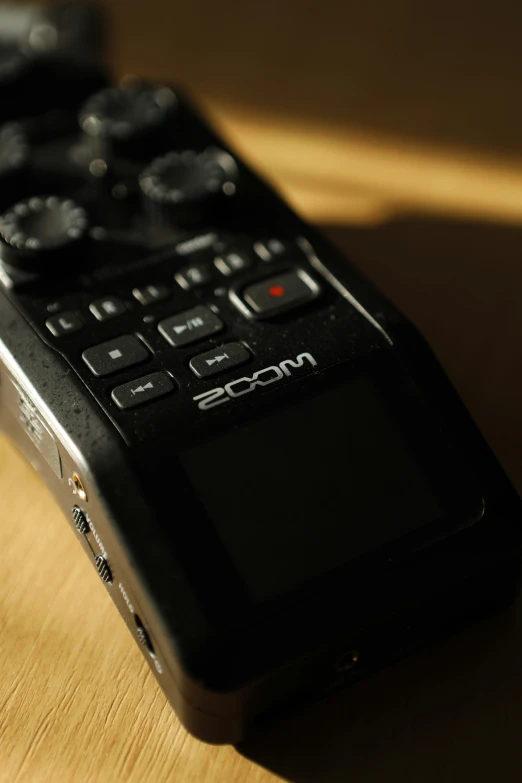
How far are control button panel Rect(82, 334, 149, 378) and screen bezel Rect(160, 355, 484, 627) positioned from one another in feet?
0.18

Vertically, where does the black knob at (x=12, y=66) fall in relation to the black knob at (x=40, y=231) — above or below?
above

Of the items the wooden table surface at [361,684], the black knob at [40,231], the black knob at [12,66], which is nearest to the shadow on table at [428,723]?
the wooden table surface at [361,684]

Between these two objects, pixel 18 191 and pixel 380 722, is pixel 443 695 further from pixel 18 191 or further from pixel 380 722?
pixel 18 191

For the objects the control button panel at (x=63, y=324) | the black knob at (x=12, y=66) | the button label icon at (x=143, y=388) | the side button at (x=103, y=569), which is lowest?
the side button at (x=103, y=569)

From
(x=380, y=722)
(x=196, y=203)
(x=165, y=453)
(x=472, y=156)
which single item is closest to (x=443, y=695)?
(x=380, y=722)

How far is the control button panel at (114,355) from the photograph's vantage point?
38 cm

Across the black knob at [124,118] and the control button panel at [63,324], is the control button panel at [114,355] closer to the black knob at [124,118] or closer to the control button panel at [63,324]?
the control button panel at [63,324]

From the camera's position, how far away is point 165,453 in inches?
13.9

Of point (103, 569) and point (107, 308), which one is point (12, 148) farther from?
point (103, 569)

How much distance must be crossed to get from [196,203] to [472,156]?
9.1 inches

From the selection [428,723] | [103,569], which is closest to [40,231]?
[103,569]

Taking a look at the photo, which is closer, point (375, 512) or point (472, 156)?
point (375, 512)

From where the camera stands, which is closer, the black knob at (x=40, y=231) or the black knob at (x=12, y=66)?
the black knob at (x=40, y=231)

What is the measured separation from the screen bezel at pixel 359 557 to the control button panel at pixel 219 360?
0.02 metres
